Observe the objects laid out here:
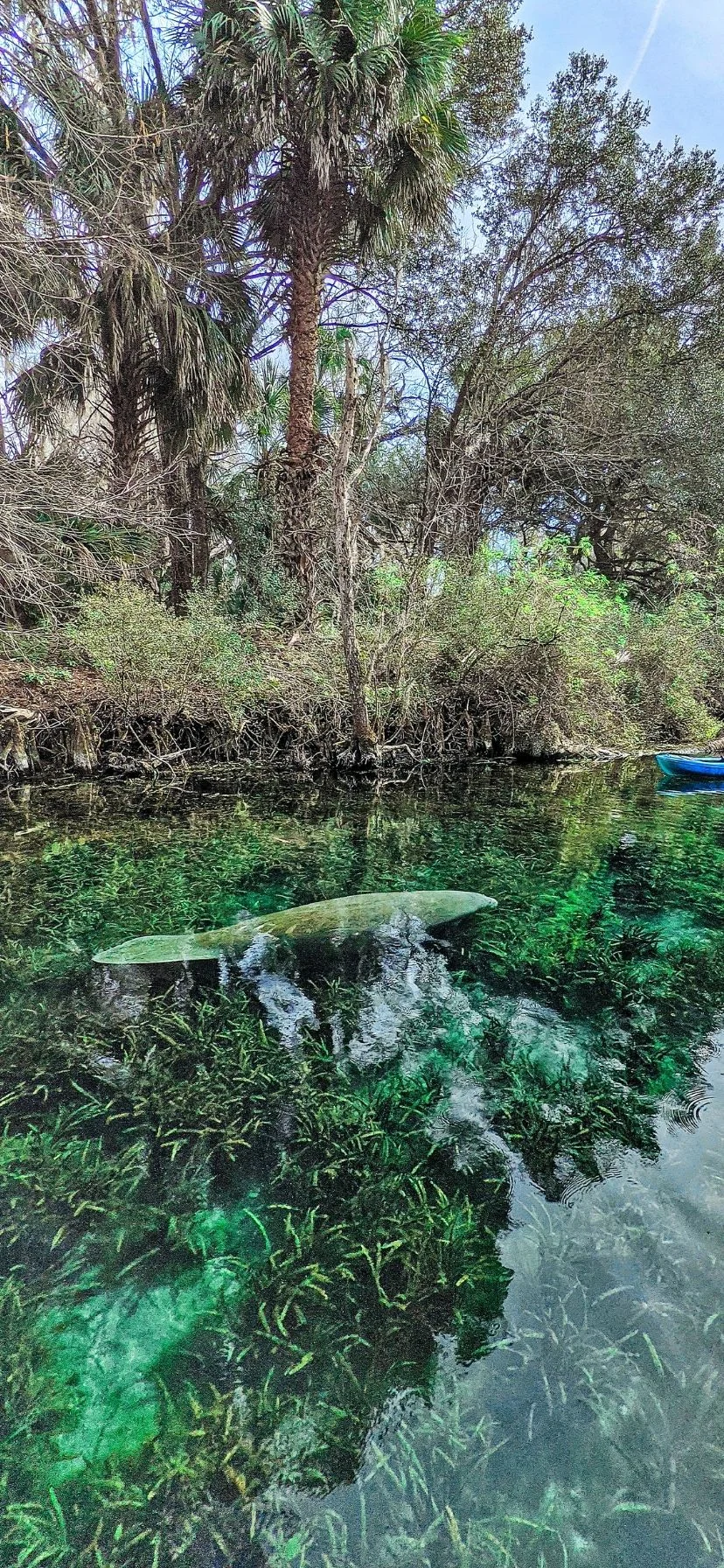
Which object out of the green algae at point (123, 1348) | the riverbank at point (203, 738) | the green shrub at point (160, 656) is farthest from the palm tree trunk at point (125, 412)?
the green algae at point (123, 1348)

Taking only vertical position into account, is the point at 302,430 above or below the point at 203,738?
above

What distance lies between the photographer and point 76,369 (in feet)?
30.9

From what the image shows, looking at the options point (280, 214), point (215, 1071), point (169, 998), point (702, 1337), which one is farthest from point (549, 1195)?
point (280, 214)

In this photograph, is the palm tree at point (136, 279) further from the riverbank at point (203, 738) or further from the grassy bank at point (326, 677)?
the riverbank at point (203, 738)

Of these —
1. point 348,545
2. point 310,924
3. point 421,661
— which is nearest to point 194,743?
point 421,661

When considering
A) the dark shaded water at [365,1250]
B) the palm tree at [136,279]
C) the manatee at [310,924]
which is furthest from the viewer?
the palm tree at [136,279]

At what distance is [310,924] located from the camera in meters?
4.19

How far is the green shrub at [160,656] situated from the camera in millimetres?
7516

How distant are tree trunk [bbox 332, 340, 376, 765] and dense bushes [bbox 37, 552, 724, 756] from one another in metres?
0.34

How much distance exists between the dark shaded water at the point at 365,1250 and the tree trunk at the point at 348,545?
4.02 m

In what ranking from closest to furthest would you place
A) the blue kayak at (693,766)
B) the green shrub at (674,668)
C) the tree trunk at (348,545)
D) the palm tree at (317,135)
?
the tree trunk at (348,545) → the palm tree at (317,135) → the blue kayak at (693,766) → the green shrub at (674,668)

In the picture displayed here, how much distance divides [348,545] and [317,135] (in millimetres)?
5949

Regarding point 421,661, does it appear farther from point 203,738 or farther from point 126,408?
point 126,408

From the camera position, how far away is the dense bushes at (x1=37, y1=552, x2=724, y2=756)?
25.5ft
